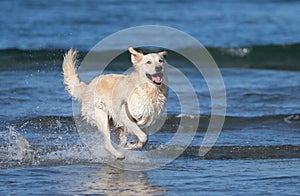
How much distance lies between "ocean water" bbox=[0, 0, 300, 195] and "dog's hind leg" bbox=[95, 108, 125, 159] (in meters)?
0.23

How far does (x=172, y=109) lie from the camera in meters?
11.6

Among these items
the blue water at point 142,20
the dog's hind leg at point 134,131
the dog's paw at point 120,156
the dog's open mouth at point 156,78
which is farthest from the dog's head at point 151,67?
the blue water at point 142,20

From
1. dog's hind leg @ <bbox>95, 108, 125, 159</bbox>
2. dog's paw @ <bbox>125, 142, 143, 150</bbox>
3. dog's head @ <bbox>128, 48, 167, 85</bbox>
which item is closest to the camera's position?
dog's head @ <bbox>128, 48, 167, 85</bbox>

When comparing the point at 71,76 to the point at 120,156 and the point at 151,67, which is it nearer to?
the point at 120,156

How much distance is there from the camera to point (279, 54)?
18891 millimetres

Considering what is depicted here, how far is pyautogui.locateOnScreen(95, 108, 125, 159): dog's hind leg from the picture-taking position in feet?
26.4

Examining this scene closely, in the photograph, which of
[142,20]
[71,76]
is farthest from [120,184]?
[142,20]

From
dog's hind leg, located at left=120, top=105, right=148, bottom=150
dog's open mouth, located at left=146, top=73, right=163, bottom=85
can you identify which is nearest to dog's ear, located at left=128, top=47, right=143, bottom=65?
dog's open mouth, located at left=146, top=73, right=163, bottom=85

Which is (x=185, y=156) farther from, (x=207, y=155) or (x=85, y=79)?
(x=85, y=79)

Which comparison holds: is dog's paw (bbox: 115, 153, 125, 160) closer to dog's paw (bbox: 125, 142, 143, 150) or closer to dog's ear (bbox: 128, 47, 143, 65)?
dog's paw (bbox: 125, 142, 143, 150)

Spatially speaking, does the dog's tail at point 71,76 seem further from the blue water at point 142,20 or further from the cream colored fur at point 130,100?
the blue water at point 142,20

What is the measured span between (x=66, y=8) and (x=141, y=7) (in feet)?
8.96

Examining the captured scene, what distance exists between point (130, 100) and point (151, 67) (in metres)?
0.53

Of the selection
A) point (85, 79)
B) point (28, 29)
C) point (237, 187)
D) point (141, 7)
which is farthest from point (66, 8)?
point (237, 187)
